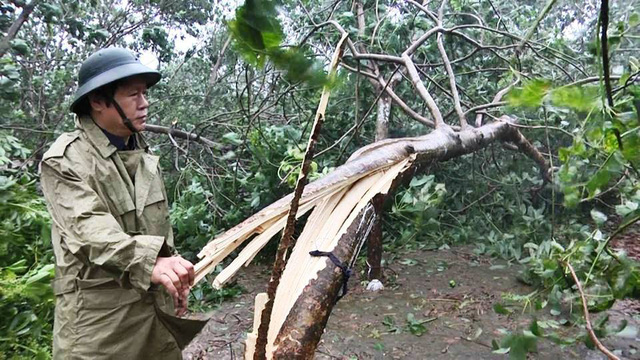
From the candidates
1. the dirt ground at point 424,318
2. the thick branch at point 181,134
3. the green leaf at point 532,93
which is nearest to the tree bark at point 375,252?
the dirt ground at point 424,318

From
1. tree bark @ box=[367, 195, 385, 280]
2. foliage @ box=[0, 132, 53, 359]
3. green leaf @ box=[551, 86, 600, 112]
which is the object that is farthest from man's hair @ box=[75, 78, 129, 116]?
tree bark @ box=[367, 195, 385, 280]

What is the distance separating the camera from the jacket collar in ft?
5.25

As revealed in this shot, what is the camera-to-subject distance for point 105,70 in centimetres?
166

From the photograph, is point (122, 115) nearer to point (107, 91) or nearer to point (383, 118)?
point (107, 91)

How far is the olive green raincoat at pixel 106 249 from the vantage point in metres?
1.32

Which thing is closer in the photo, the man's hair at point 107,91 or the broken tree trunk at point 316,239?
the broken tree trunk at point 316,239

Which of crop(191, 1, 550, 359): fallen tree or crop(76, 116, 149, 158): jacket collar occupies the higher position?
crop(76, 116, 149, 158): jacket collar

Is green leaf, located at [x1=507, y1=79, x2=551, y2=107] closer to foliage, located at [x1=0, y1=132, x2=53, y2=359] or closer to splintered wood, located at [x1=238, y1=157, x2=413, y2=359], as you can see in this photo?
splintered wood, located at [x1=238, y1=157, x2=413, y2=359]

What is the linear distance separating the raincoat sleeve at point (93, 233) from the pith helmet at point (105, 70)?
11.2 inches

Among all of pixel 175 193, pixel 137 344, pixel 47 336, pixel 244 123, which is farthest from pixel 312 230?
pixel 244 123

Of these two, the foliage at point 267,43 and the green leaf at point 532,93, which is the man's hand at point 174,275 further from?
the green leaf at point 532,93

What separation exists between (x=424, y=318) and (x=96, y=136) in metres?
2.39

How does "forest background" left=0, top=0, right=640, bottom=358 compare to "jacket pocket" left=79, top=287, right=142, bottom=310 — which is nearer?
"jacket pocket" left=79, top=287, right=142, bottom=310

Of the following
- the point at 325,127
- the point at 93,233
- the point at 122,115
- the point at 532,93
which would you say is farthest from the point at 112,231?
the point at 325,127
